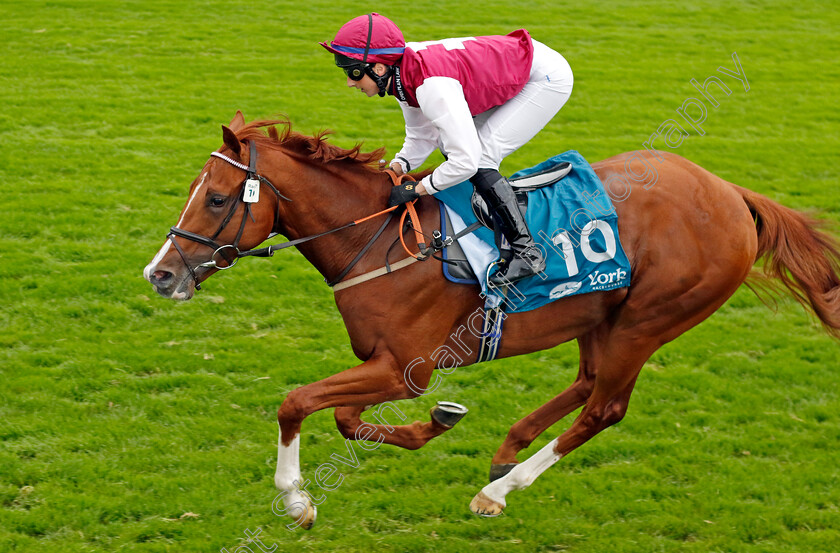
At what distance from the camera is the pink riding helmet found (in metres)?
4.05

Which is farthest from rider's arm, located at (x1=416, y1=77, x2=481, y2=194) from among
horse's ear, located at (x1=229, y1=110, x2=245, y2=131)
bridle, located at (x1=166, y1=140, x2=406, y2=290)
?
horse's ear, located at (x1=229, y1=110, x2=245, y2=131)

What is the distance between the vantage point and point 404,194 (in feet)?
14.3

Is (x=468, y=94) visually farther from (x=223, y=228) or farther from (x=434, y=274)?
(x=223, y=228)

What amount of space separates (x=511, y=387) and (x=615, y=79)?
7.83m

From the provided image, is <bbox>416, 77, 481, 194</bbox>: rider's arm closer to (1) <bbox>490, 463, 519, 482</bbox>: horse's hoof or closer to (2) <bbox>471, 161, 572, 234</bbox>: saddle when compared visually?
(2) <bbox>471, 161, 572, 234</bbox>: saddle

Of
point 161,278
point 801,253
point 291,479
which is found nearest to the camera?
point 161,278

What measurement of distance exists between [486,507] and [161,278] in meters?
2.09

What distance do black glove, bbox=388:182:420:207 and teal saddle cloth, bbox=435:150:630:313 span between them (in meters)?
0.16

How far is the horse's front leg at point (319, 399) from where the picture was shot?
411 centimetres

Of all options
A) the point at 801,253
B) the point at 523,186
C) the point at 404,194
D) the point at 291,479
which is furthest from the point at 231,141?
the point at 801,253

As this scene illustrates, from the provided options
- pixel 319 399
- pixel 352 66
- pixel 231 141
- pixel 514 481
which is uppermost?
pixel 352 66

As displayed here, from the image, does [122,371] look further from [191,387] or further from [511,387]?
[511,387]

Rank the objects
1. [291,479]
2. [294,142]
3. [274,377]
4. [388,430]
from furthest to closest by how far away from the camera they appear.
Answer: [274,377] → [388,430] → [294,142] → [291,479]

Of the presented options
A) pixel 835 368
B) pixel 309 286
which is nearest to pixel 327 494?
pixel 309 286
